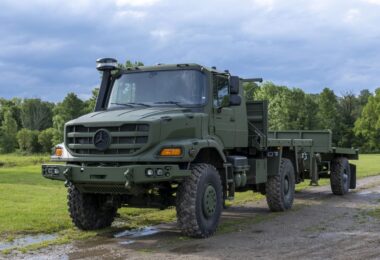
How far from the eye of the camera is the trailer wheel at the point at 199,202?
941cm

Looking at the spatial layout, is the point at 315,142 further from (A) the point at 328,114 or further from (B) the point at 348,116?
(B) the point at 348,116

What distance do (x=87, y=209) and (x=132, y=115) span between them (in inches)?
84.8

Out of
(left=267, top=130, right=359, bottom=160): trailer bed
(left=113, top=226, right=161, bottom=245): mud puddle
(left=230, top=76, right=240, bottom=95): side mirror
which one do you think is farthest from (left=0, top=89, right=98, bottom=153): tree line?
(left=230, top=76, right=240, bottom=95): side mirror

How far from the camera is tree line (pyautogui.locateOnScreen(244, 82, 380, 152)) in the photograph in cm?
7999

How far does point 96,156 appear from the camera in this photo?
9594 millimetres

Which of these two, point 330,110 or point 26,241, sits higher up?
point 330,110

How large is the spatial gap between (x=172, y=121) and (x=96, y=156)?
4.59ft

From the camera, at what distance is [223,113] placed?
35.7 feet

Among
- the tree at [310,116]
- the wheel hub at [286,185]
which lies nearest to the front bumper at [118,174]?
the wheel hub at [286,185]

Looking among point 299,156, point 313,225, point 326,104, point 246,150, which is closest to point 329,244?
point 313,225

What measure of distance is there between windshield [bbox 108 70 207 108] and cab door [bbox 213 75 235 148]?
36 centimetres

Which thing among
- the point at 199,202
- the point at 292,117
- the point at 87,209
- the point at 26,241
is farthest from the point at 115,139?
the point at 292,117

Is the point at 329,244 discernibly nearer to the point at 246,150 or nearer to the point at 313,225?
the point at 313,225

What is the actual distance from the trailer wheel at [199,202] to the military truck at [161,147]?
2cm
